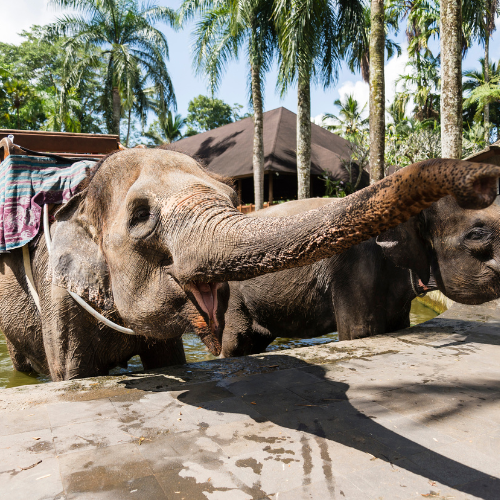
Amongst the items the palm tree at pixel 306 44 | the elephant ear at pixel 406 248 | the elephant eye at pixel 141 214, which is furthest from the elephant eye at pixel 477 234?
the palm tree at pixel 306 44

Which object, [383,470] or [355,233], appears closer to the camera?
[355,233]

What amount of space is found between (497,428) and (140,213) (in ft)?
7.17

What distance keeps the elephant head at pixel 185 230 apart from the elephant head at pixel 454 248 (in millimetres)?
2063

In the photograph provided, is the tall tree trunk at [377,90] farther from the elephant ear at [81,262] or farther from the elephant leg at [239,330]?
the elephant ear at [81,262]

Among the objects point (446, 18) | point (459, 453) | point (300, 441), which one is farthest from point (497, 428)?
point (446, 18)

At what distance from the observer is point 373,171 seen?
952cm

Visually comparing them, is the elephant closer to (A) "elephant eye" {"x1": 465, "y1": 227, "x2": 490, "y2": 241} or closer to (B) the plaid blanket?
(B) the plaid blanket

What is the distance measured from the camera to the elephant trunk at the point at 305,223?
1240mm

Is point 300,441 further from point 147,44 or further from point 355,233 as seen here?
point 147,44

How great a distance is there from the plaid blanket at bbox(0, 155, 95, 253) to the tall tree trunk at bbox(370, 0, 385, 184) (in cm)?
732

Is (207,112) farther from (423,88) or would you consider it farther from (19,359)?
(19,359)

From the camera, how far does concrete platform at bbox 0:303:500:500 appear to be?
192cm

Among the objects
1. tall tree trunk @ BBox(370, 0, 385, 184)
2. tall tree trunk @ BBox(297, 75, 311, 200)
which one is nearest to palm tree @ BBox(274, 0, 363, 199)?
tall tree trunk @ BBox(297, 75, 311, 200)

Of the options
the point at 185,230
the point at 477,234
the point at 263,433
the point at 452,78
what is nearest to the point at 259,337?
the point at 477,234
